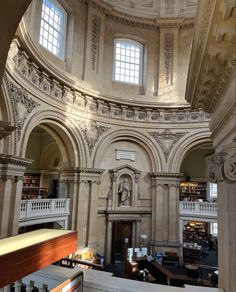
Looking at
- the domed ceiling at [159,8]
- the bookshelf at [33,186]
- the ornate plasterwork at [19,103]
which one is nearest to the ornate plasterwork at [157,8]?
the domed ceiling at [159,8]

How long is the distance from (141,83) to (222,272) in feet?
48.9

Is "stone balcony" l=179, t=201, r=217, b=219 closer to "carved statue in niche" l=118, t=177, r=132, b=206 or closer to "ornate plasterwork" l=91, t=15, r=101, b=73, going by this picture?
"carved statue in niche" l=118, t=177, r=132, b=206

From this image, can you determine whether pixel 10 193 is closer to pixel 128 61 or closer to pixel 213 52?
pixel 213 52

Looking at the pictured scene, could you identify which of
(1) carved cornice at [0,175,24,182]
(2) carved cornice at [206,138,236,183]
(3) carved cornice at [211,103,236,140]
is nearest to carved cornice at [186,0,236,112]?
(3) carved cornice at [211,103,236,140]

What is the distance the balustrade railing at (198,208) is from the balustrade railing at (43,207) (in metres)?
7.07

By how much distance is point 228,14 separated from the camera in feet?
8.30

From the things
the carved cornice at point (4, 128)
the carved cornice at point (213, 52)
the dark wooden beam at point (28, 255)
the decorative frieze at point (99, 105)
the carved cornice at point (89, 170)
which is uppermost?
the decorative frieze at point (99, 105)

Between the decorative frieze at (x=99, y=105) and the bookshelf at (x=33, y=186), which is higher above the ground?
the decorative frieze at (x=99, y=105)

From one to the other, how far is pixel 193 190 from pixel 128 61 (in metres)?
11.3

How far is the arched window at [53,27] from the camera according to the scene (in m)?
13.1

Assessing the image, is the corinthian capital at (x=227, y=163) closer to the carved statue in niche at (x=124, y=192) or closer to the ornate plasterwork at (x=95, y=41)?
the carved statue in niche at (x=124, y=192)

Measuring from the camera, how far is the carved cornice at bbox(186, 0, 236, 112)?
2691mm

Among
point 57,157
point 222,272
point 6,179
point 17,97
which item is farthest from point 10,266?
point 57,157

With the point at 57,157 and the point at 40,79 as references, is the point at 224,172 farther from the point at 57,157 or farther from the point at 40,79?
the point at 57,157
